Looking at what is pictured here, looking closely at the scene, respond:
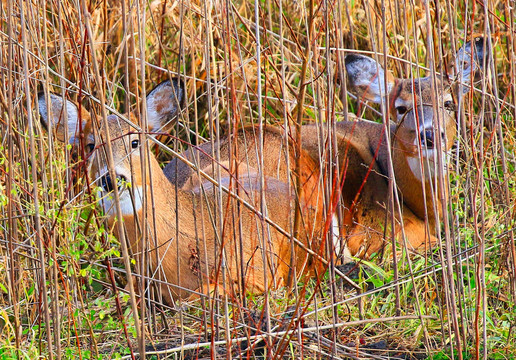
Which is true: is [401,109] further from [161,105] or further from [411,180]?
[161,105]

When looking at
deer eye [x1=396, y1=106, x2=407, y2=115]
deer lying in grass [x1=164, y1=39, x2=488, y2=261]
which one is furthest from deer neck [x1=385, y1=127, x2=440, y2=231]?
deer eye [x1=396, y1=106, x2=407, y2=115]

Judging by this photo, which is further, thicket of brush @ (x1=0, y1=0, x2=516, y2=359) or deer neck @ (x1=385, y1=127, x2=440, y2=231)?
deer neck @ (x1=385, y1=127, x2=440, y2=231)

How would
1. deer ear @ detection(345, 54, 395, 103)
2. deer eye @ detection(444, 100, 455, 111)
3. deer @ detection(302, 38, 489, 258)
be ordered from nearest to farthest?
deer eye @ detection(444, 100, 455, 111)
deer @ detection(302, 38, 489, 258)
deer ear @ detection(345, 54, 395, 103)

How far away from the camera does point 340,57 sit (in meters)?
3.12

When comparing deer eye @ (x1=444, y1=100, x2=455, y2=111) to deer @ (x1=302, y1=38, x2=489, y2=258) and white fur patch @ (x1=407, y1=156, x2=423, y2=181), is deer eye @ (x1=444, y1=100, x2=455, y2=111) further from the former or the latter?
white fur patch @ (x1=407, y1=156, x2=423, y2=181)

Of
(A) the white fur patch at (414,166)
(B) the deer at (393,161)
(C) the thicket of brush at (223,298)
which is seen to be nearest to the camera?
(C) the thicket of brush at (223,298)

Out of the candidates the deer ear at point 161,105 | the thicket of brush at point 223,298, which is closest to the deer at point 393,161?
the thicket of brush at point 223,298

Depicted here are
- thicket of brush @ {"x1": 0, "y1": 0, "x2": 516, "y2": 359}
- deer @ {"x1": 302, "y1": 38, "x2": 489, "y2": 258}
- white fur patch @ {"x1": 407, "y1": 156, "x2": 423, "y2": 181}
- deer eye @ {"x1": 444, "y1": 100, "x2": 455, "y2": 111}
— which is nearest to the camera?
thicket of brush @ {"x1": 0, "y1": 0, "x2": 516, "y2": 359}

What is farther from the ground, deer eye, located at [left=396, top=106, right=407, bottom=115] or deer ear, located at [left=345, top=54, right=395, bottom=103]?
deer ear, located at [left=345, top=54, right=395, bottom=103]

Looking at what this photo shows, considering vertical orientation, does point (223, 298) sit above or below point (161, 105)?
below

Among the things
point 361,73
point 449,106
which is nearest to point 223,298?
point 449,106

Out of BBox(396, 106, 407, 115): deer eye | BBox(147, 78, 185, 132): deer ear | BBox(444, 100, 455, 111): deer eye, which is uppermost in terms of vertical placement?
BBox(147, 78, 185, 132): deer ear

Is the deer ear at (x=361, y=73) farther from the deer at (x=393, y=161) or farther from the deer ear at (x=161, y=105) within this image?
the deer ear at (x=161, y=105)

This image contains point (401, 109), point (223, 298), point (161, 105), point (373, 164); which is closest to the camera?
point (223, 298)
